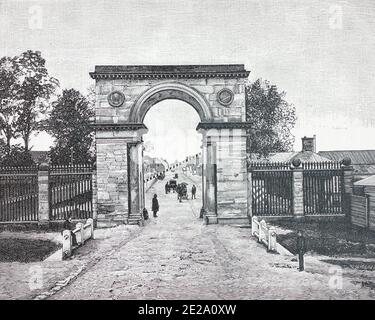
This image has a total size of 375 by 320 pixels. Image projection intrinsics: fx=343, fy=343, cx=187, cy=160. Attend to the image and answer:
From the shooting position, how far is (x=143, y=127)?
14.8 metres

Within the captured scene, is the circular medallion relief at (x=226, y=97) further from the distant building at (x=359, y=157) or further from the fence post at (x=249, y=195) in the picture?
the distant building at (x=359, y=157)

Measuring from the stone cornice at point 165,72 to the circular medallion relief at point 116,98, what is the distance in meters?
0.67

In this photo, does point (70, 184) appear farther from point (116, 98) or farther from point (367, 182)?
point (367, 182)

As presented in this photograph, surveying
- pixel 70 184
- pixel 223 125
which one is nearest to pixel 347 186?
pixel 223 125

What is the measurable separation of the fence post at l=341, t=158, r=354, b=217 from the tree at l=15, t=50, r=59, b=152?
15.7 m

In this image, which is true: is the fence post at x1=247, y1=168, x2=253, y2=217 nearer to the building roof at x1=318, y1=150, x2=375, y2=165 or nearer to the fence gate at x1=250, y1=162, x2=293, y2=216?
the fence gate at x1=250, y1=162, x2=293, y2=216

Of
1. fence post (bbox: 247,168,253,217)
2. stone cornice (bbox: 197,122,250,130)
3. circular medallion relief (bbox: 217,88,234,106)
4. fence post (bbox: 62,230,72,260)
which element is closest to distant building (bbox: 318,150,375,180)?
fence post (bbox: 247,168,253,217)

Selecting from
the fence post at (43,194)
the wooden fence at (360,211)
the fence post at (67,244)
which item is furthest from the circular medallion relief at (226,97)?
the fence post at (67,244)

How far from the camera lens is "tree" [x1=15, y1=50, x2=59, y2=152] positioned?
18.1m

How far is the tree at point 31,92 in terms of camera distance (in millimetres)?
18078

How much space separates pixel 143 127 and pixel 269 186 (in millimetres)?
6181
